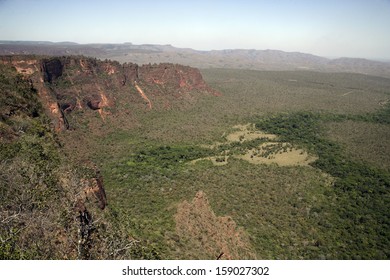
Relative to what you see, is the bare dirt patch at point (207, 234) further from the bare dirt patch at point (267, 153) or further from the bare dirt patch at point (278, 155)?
the bare dirt patch at point (278, 155)

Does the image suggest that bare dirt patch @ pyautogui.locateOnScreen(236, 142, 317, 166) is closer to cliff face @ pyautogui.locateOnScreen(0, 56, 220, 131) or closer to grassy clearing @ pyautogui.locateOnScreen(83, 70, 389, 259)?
grassy clearing @ pyautogui.locateOnScreen(83, 70, 389, 259)

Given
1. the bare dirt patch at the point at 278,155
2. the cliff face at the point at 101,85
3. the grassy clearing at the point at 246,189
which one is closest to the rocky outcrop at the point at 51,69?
the cliff face at the point at 101,85

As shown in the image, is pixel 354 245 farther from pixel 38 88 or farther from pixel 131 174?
pixel 38 88

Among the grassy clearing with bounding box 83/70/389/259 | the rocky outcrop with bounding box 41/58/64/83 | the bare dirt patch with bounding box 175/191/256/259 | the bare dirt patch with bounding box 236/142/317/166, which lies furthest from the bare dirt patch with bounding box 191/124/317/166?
the rocky outcrop with bounding box 41/58/64/83

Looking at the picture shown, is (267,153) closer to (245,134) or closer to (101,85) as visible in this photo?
(245,134)

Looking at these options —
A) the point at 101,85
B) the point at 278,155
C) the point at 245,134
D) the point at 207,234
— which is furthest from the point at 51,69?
the point at 278,155

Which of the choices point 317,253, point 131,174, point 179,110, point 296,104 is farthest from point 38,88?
point 296,104
